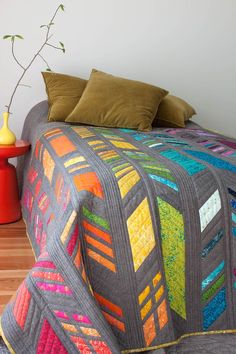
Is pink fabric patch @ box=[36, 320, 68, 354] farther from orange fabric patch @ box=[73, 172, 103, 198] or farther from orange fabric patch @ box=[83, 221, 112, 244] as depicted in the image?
orange fabric patch @ box=[73, 172, 103, 198]

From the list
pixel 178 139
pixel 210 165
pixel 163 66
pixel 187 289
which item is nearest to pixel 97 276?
pixel 187 289

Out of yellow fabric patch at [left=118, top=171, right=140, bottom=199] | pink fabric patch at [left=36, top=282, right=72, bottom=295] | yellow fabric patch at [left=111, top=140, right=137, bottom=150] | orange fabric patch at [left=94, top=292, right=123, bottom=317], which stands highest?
yellow fabric patch at [left=118, top=171, right=140, bottom=199]

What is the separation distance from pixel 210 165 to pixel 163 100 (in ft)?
4.30

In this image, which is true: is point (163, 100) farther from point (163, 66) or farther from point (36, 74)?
point (36, 74)

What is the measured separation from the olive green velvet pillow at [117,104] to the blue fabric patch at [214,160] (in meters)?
0.73

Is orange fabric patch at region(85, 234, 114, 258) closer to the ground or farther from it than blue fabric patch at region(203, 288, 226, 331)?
farther from it

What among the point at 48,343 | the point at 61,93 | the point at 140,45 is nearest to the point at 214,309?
the point at 48,343

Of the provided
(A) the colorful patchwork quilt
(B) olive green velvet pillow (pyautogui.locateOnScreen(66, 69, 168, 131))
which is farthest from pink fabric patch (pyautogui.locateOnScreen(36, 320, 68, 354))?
(B) olive green velvet pillow (pyautogui.locateOnScreen(66, 69, 168, 131))

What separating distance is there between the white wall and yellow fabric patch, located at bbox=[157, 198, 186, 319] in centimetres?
202

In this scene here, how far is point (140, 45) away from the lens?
335 centimetres

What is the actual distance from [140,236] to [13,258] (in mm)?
917

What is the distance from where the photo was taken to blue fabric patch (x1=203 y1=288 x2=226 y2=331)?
5.09 feet

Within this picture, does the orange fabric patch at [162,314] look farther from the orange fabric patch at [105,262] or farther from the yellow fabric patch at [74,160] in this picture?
the yellow fabric patch at [74,160]

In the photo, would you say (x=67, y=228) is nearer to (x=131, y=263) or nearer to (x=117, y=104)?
(x=131, y=263)
